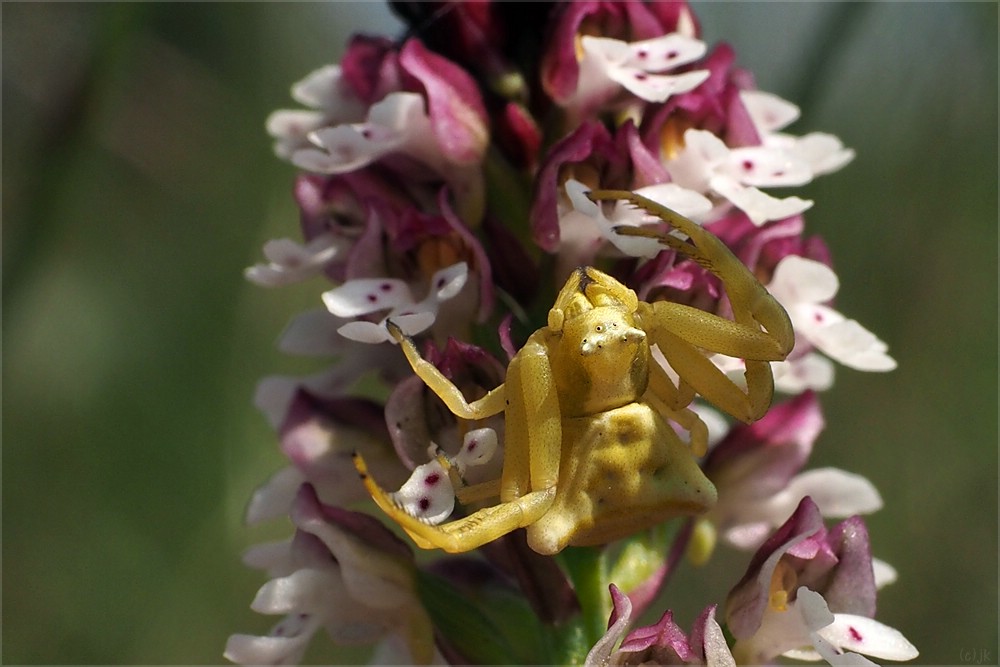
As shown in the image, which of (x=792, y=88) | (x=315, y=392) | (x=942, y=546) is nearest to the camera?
(x=315, y=392)

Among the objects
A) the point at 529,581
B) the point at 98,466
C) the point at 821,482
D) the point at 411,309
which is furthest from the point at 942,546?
the point at 98,466

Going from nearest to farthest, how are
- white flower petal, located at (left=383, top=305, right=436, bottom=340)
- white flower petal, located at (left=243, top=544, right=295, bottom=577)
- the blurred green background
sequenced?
1. white flower petal, located at (left=383, top=305, right=436, bottom=340)
2. white flower petal, located at (left=243, top=544, right=295, bottom=577)
3. the blurred green background

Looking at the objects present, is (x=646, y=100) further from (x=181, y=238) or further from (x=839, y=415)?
(x=181, y=238)

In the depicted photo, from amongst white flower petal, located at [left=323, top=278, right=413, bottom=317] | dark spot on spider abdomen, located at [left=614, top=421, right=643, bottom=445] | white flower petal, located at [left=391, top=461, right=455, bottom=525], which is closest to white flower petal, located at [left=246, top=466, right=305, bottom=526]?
white flower petal, located at [left=323, top=278, right=413, bottom=317]

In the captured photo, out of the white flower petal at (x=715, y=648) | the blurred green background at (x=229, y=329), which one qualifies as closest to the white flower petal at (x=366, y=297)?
the white flower petal at (x=715, y=648)

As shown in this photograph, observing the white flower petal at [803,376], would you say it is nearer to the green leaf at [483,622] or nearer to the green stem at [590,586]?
the green stem at [590,586]

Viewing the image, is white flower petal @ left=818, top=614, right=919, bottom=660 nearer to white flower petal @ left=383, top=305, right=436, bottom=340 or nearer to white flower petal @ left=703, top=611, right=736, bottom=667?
white flower petal @ left=703, top=611, right=736, bottom=667
